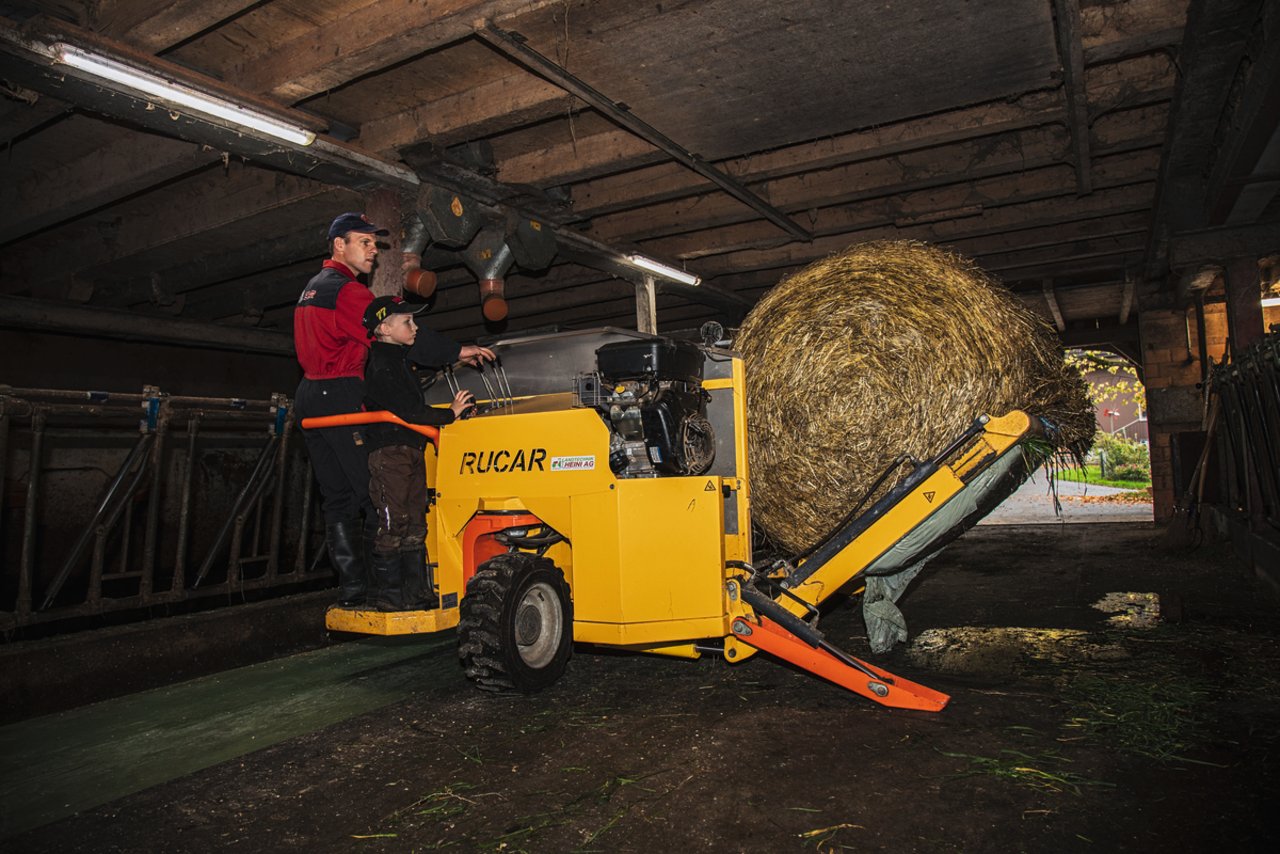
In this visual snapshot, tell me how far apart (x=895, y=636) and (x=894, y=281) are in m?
2.06

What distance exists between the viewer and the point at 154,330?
33.1 feet

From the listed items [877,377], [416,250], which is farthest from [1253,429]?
[416,250]

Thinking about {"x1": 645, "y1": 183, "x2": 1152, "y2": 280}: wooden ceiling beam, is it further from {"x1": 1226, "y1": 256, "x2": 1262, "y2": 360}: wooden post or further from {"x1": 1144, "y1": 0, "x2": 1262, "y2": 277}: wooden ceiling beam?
{"x1": 1226, "y1": 256, "x2": 1262, "y2": 360}: wooden post

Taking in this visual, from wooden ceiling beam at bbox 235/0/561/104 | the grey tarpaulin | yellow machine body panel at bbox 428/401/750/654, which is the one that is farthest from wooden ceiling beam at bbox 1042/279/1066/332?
yellow machine body panel at bbox 428/401/750/654

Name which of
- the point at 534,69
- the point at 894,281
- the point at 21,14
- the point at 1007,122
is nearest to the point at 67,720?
the point at 21,14

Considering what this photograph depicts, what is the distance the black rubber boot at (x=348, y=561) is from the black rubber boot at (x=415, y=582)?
31 centimetres

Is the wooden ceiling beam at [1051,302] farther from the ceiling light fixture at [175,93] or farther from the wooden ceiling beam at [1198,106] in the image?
the ceiling light fixture at [175,93]

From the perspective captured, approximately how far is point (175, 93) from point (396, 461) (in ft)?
8.33

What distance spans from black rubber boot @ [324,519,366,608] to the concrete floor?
1.82 feet

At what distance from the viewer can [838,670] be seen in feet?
11.6

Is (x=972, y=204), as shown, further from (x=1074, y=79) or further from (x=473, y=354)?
(x=473, y=354)

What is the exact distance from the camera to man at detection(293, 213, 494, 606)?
3.89 metres

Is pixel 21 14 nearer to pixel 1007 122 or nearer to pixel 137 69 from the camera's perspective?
pixel 137 69

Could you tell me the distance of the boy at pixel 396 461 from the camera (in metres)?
3.89
